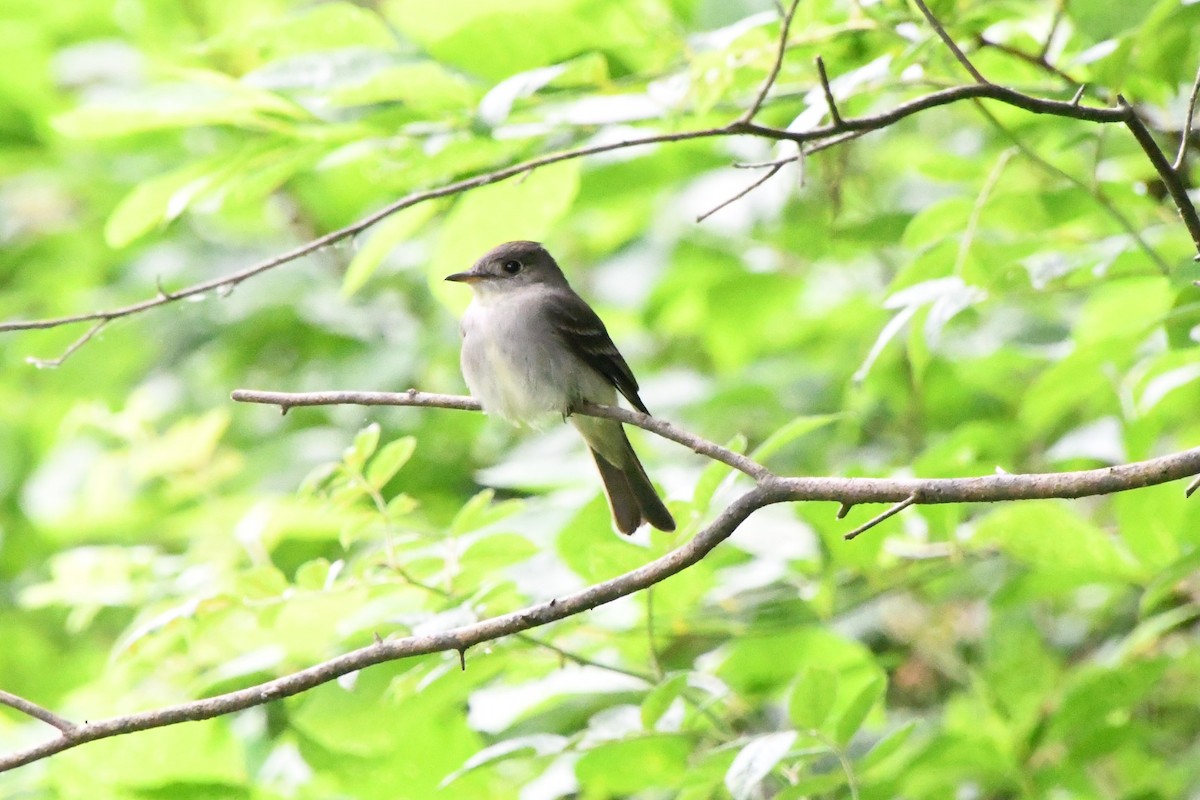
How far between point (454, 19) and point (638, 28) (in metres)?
0.45

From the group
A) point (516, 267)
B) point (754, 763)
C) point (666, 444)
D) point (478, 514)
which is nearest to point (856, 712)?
point (754, 763)

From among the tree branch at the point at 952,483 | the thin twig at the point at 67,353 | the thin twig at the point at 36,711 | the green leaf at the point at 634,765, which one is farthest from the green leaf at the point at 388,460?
the thin twig at the point at 36,711

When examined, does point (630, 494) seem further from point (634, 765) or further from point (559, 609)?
point (559, 609)

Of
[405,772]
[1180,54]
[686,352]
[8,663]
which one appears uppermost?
[1180,54]

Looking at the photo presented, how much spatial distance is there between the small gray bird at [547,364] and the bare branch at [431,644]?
4.79 ft

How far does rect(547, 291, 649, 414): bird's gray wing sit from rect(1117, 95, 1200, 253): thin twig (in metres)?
1.82

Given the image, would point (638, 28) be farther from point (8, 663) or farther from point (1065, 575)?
point (8, 663)

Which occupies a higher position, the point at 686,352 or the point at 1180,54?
the point at 1180,54

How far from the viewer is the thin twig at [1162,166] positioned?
6.35 feet

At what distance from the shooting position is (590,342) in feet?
12.6

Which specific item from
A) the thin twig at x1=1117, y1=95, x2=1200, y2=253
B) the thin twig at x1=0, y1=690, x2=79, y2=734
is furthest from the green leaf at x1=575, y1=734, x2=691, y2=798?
the thin twig at x1=1117, y1=95, x2=1200, y2=253

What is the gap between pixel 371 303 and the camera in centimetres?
552

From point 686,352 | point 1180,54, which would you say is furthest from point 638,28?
point 686,352

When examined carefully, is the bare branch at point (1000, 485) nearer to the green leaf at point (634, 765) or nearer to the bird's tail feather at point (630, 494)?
the green leaf at point (634, 765)
